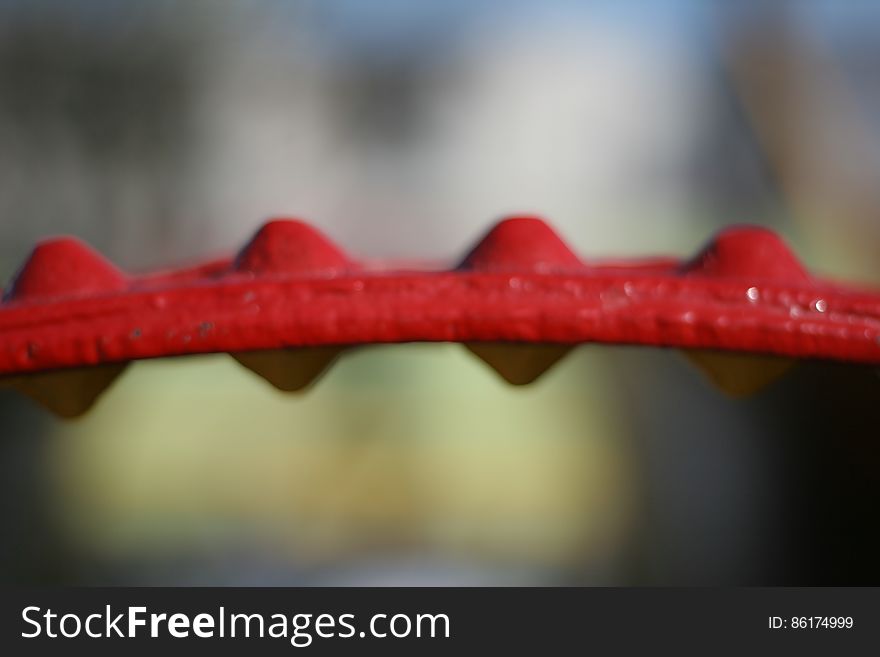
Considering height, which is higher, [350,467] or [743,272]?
[350,467]

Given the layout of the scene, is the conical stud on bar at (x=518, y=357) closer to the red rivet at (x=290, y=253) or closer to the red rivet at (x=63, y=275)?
the red rivet at (x=290, y=253)

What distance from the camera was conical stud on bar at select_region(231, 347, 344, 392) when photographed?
24.1 inches

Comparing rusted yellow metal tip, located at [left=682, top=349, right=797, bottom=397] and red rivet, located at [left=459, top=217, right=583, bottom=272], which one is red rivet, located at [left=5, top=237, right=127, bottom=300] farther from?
rusted yellow metal tip, located at [left=682, top=349, right=797, bottom=397]

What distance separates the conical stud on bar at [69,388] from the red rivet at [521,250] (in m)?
0.22

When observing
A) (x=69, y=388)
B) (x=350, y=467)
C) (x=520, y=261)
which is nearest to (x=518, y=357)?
(x=520, y=261)

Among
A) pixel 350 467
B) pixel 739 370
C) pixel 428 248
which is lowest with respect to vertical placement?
pixel 739 370

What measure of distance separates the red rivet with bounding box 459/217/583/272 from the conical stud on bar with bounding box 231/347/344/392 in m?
0.10

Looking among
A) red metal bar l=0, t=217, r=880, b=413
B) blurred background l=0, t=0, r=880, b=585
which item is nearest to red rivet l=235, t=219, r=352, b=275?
red metal bar l=0, t=217, r=880, b=413

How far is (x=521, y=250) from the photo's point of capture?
63 cm

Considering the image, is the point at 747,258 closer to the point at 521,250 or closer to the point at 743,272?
the point at 743,272

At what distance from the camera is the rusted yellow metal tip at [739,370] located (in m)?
0.62

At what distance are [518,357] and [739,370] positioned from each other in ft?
0.44

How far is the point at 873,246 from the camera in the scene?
4703 mm

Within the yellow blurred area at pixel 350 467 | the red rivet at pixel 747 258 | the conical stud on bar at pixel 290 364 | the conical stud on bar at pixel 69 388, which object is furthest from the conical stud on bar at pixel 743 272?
the yellow blurred area at pixel 350 467
